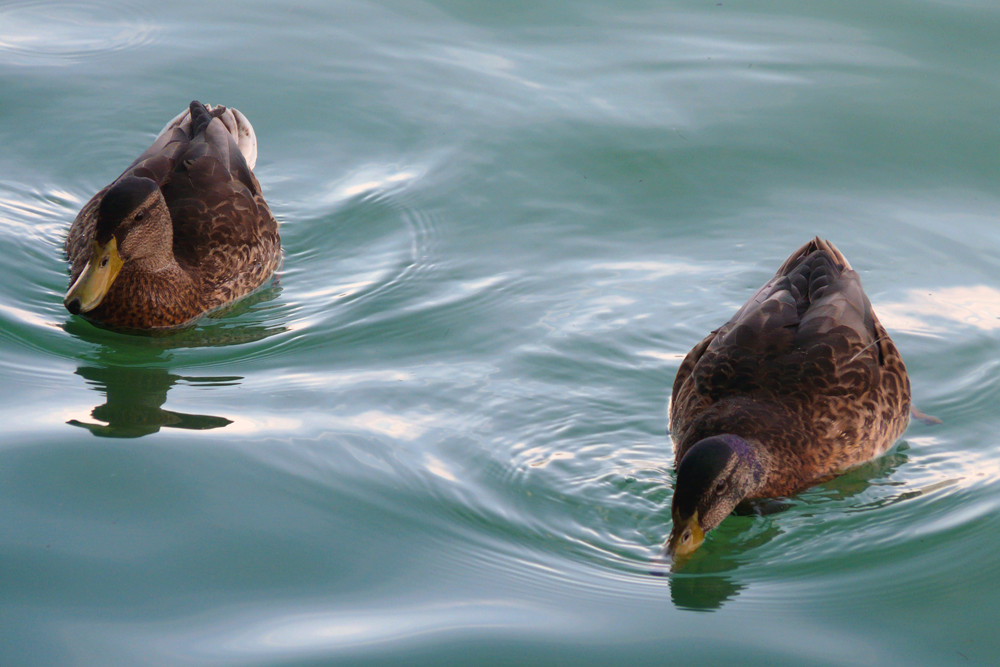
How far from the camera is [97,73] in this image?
10.8 meters

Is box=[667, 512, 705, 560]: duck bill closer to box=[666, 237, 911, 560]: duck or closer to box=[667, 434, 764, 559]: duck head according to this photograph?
box=[667, 434, 764, 559]: duck head

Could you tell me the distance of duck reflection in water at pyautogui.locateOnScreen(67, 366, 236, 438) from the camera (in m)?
6.16

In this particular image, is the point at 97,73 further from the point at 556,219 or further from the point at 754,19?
the point at 754,19

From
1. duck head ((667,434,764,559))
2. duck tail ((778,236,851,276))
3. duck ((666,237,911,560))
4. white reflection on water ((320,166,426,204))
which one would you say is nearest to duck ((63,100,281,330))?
white reflection on water ((320,166,426,204))

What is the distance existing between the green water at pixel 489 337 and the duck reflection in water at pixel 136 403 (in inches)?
1.0

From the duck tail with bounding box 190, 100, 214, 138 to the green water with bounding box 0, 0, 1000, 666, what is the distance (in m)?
0.80

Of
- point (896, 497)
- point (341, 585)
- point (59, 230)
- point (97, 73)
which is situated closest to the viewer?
point (341, 585)

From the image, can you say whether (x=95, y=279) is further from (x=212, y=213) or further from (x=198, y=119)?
(x=198, y=119)

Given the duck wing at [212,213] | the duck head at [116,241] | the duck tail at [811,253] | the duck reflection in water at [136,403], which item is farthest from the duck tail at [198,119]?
the duck tail at [811,253]

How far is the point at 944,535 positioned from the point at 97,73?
821 cm

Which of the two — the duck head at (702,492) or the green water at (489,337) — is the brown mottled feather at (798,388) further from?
the duck head at (702,492)

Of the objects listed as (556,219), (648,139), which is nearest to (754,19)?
(648,139)

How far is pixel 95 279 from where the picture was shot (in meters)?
7.47

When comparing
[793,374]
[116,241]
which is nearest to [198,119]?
[116,241]
